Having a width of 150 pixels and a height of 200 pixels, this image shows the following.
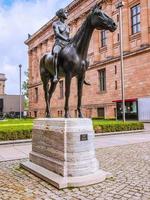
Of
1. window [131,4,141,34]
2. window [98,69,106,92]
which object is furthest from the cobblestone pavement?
window [98,69,106,92]

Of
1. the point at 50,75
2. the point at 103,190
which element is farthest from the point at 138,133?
the point at 103,190

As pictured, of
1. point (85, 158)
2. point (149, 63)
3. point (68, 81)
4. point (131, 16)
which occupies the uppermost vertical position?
point (131, 16)

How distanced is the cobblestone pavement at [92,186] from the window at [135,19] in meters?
31.7

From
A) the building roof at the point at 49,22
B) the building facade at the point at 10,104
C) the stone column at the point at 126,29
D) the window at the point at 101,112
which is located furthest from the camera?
the building facade at the point at 10,104

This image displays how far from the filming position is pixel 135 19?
39.4 metres

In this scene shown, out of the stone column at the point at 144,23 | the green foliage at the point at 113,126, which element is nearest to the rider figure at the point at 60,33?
the green foliage at the point at 113,126

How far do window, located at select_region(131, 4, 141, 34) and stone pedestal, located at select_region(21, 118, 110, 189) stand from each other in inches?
1297

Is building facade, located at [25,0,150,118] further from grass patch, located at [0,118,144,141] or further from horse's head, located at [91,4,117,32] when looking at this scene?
horse's head, located at [91,4,117,32]

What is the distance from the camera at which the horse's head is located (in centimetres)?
862

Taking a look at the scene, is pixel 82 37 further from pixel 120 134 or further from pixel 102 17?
pixel 120 134

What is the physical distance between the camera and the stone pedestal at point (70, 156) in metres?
7.59

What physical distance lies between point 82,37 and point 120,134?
1330 centimetres

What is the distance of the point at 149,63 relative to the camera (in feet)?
116

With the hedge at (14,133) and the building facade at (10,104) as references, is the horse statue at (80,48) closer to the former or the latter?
the hedge at (14,133)
